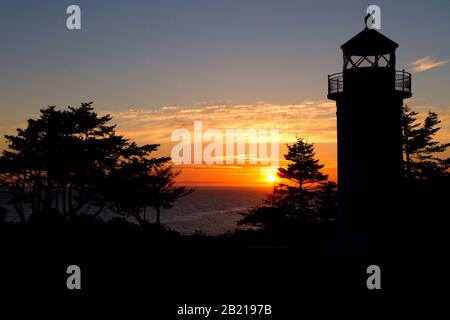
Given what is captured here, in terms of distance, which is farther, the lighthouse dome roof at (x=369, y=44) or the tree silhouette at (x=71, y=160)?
the tree silhouette at (x=71, y=160)

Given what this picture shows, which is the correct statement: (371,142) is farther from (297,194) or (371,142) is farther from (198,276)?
(297,194)

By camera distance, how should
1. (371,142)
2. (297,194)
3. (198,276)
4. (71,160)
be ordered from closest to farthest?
1. (198,276)
2. (371,142)
3. (71,160)
4. (297,194)

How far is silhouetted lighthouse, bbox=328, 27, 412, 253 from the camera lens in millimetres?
22359

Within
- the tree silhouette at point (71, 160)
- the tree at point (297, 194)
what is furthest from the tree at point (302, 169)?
the tree silhouette at point (71, 160)

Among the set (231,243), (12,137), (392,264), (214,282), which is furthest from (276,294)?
(12,137)

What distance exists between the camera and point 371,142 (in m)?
22.5

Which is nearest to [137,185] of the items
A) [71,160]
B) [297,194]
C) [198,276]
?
[71,160]

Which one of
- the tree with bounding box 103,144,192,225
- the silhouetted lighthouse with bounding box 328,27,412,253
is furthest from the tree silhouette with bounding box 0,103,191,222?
the silhouetted lighthouse with bounding box 328,27,412,253

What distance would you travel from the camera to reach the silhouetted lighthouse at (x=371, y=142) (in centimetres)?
2236

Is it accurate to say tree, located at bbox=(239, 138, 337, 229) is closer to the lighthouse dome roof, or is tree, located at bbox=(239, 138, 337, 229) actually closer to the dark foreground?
the dark foreground

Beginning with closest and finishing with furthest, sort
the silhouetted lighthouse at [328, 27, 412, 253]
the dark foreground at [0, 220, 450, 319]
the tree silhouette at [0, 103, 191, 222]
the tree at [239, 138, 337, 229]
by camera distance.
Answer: the dark foreground at [0, 220, 450, 319] < the silhouetted lighthouse at [328, 27, 412, 253] < the tree silhouette at [0, 103, 191, 222] < the tree at [239, 138, 337, 229]

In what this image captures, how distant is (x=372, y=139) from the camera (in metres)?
22.4

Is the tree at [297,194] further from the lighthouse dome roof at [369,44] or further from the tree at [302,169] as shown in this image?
the lighthouse dome roof at [369,44]
